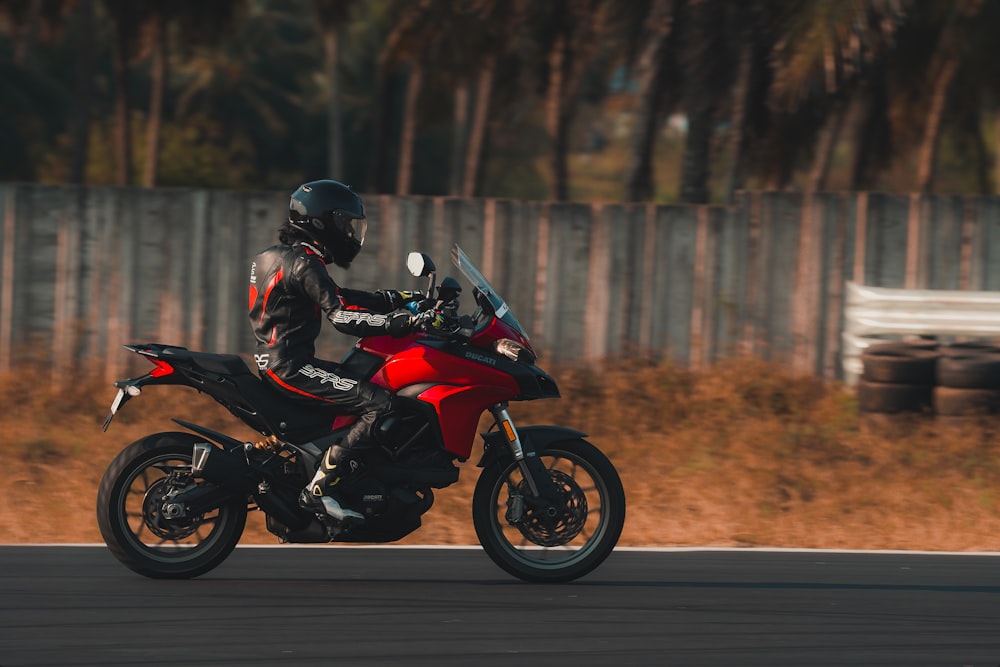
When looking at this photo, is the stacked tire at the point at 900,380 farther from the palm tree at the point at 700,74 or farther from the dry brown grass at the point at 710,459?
the palm tree at the point at 700,74

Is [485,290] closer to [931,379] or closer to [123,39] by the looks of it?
[931,379]

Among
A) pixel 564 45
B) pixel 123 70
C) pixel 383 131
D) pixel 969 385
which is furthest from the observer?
pixel 383 131

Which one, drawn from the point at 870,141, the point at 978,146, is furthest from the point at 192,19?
the point at 978,146

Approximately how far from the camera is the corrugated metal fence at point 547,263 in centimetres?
1295

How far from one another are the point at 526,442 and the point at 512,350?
47 cm

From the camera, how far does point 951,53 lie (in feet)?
72.6

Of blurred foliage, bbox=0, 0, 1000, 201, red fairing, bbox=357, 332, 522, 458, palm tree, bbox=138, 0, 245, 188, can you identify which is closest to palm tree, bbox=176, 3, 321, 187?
blurred foliage, bbox=0, 0, 1000, 201

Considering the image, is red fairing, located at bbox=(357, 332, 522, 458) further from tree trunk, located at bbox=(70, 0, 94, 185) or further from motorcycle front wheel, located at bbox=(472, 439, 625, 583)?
tree trunk, located at bbox=(70, 0, 94, 185)

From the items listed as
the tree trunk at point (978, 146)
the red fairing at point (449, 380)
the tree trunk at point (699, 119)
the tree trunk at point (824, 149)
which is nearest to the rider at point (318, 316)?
the red fairing at point (449, 380)

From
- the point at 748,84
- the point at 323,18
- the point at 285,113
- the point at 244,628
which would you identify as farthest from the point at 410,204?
the point at 285,113

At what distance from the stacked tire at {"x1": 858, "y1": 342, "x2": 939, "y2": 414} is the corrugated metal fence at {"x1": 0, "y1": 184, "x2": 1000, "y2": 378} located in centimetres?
138

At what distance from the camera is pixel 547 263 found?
13094 mm

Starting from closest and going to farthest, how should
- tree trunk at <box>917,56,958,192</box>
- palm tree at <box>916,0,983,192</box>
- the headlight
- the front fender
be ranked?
the headlight, the front fender, palm tree at <box>916,0,983,192</box>, tree trunk at <box>917,56,958,192</box>

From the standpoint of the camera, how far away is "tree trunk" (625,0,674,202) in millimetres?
16547
